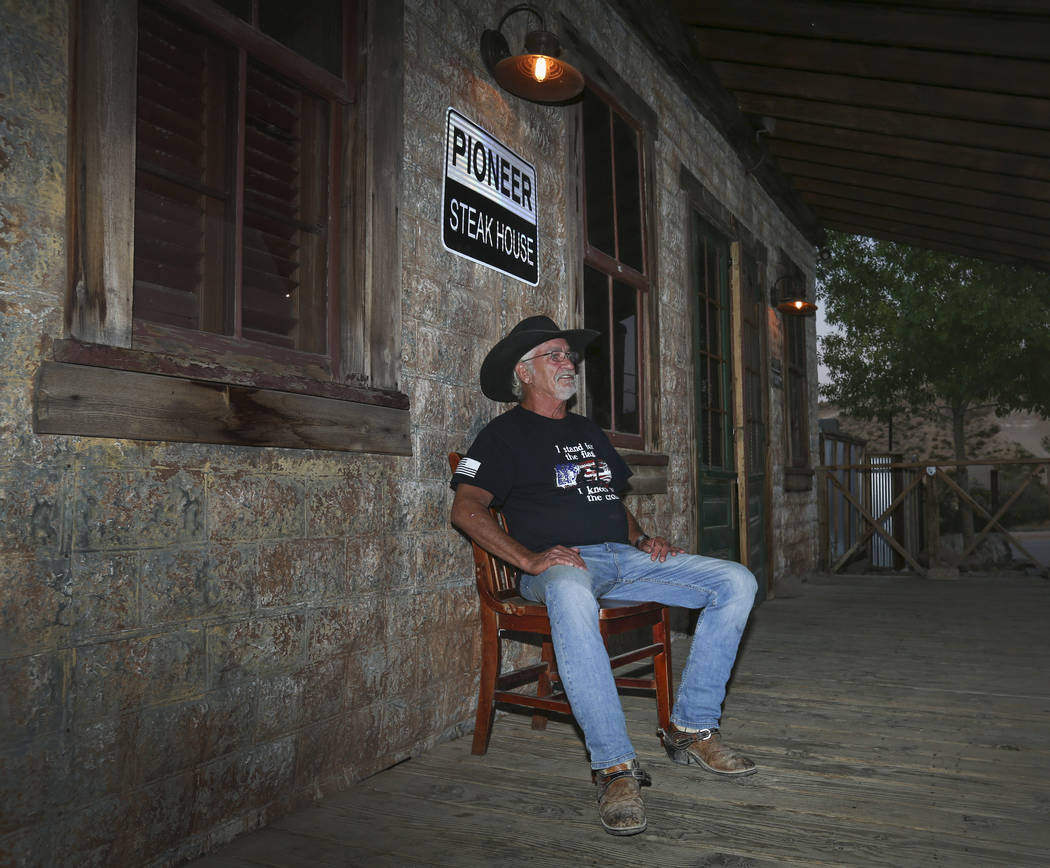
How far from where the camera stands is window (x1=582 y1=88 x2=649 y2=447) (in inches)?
165

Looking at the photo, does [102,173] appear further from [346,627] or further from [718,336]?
[718,336]

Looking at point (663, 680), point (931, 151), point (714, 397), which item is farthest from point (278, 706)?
point (931, 151)

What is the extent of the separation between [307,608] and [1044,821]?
196 cm

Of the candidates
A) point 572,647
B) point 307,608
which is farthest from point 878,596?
point 307,608

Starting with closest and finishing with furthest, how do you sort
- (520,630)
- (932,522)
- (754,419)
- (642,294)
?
(520,630), (642,294), (754,419), (932,522)

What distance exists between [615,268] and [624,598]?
2064 millimetres

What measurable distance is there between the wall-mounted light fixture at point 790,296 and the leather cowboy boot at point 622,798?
596 cm

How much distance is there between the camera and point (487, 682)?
8.91 feet

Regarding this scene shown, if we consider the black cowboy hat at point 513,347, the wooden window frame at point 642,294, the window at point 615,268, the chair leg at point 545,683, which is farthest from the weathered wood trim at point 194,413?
the wooden window frame at point 642,294

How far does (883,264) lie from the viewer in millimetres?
20062

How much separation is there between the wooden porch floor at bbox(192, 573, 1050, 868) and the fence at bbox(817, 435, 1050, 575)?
4373 millimetres

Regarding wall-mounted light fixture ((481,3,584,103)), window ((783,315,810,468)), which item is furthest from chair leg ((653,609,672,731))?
window ((783,315,810,468))

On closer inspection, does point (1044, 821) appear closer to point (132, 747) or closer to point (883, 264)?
point (132, 747)

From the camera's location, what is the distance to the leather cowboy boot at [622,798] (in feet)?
6.81
